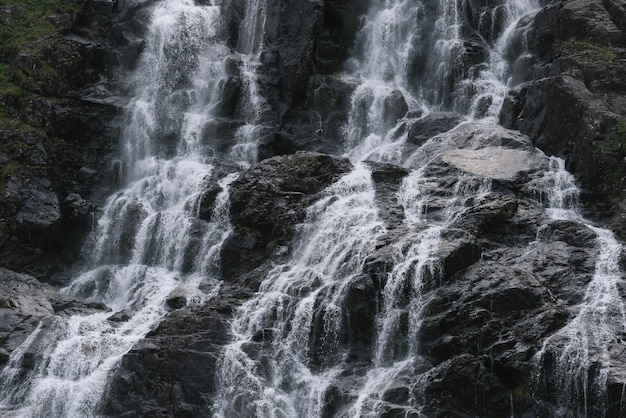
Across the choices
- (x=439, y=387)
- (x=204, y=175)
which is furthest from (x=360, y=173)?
(x=439, y=387)

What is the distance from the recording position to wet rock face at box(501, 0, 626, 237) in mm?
25891

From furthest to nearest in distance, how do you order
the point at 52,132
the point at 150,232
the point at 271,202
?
1. the point at 52,132
2. the point at 150,232
3. the point at 271,202

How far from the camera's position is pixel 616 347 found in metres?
18.1

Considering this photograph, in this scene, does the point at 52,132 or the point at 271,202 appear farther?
the point at 52,132

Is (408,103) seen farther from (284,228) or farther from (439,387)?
(439,387)

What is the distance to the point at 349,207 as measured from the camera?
25906mm

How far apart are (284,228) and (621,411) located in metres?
12.7

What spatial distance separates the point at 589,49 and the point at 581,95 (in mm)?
3331

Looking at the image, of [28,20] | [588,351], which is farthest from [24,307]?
[28,20]

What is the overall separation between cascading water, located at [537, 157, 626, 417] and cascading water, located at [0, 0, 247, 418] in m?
11.7

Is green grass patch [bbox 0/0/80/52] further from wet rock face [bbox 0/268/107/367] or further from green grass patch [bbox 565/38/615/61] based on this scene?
green grass patch [bbox 565/38/615/61]

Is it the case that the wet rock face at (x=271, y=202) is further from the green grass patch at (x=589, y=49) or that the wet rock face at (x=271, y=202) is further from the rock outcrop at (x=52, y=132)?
the green grass patch at (x=589, y=49)

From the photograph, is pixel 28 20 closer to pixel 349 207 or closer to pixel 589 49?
pixel 349 207

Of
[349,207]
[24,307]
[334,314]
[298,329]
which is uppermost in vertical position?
[349,207]
